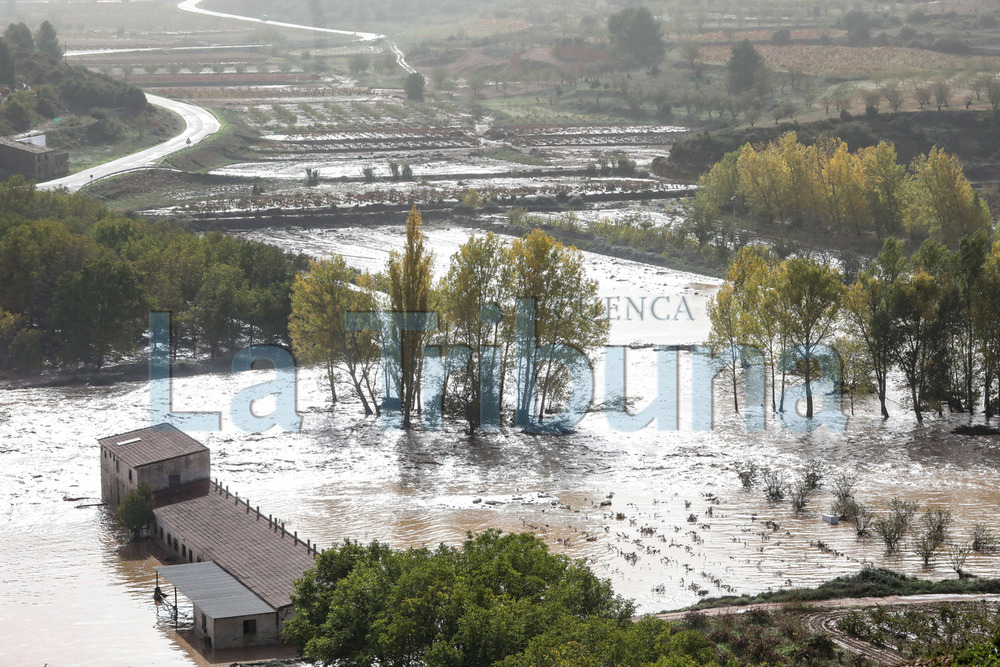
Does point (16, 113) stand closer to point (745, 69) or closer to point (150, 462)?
point (150, 462)

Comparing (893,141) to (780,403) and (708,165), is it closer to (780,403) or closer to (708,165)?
(708,165)

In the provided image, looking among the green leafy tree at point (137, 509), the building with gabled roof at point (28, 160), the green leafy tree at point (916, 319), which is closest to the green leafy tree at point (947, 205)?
the green leafy tree at point (916, 319)

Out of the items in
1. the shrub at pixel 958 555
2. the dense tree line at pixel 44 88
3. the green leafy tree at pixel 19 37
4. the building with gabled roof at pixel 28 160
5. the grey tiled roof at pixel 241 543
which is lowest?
the shrub at pixel 958 555

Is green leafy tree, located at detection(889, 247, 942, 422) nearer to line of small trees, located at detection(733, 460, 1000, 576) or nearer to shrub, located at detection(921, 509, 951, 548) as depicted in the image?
line of small trees, located at detection(733, 460, 1000, 576)

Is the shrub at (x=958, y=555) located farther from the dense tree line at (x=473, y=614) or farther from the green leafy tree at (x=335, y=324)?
the green leafy tree at (x=335, y=324)

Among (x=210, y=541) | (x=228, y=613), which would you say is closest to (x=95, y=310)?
(x=210, y=541)

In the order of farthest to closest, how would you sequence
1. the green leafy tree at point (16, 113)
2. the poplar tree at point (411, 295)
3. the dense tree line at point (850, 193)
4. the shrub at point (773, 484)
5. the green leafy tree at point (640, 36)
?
the green leafy tree at point (640, 36), the green leafy tree at point (16, 113), the dense tree line at point (850, 193), the poplar tree at point (411, 295), the shrub at point (773, 484)
